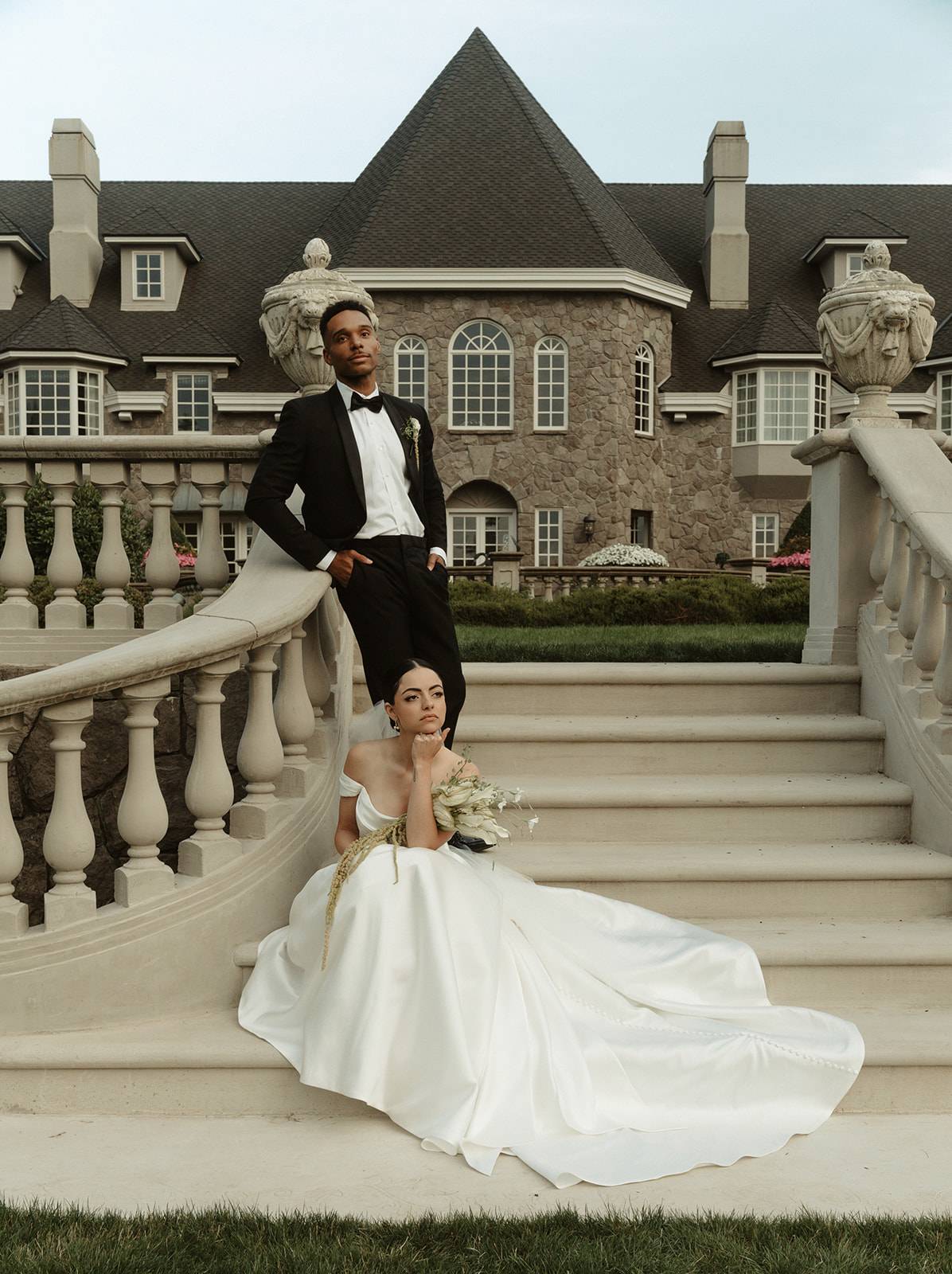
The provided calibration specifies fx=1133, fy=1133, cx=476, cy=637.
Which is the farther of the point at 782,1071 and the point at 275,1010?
the point at 275,1010

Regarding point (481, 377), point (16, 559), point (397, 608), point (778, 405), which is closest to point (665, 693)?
point (397, 608)

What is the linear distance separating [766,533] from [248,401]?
1363 cm

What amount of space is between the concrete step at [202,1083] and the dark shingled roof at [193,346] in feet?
88.7

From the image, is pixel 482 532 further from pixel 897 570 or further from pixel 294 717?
pixel 294 717

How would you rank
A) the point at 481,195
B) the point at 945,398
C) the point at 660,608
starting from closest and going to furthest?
the point at 660,608
the point at 481,195
the point at 945,398

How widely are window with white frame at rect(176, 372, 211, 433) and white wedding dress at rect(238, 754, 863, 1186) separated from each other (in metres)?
26.8

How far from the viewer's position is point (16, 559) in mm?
5477

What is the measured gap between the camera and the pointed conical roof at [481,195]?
2733 cm

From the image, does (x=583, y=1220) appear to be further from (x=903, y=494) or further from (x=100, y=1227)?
(x=903, y=494)

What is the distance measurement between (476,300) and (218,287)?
829 cm

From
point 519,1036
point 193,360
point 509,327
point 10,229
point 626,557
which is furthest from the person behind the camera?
point 10,229

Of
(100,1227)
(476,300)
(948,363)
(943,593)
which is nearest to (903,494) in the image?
(943,593)

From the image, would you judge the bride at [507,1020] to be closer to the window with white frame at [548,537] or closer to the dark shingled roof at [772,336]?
the window with white frame at [548,537]

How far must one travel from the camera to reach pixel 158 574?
5.38 metres
